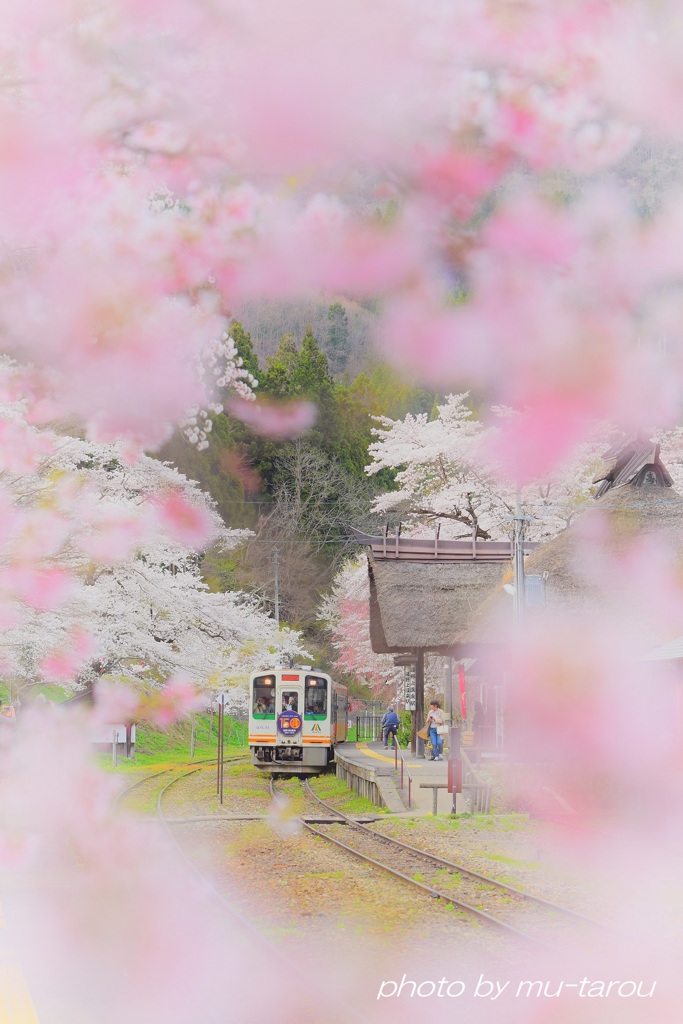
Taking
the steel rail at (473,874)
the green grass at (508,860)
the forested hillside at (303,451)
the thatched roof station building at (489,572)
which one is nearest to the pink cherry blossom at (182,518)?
the forested hillside at (303,451)

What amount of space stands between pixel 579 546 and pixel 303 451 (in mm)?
8195

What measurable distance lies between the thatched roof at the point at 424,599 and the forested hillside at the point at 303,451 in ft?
8.76

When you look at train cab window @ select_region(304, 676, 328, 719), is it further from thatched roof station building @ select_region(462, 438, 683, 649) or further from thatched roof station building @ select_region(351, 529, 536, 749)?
thatched roof station building @ select_region(462, 438, 683, 649)

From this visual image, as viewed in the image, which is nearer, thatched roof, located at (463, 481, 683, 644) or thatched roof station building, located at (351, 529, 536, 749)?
thatched roof, located at (463, 481, 683, 644)

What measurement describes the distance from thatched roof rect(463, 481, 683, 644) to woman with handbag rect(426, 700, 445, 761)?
228cm

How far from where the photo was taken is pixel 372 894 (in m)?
11.5

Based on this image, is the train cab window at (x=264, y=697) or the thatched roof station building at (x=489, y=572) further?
the train cab window at (x=264, y=697)

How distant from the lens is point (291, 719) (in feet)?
99.6

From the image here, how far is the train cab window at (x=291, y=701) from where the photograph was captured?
30.4 m

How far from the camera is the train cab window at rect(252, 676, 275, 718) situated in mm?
30484

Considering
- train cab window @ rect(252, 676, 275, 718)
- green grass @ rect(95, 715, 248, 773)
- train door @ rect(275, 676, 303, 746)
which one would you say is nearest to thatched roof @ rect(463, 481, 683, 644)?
train door @ rect(275, 676, 303, 746)

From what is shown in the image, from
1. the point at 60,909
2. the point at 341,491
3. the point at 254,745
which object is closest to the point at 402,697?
the point at 254,745

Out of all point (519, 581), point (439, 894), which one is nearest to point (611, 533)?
point (519, 581)

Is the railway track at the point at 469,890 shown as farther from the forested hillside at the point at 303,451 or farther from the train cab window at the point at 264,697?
the train cab window at the point at 264,697
